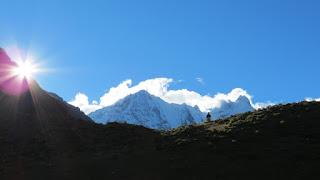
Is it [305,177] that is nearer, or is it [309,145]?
[305,177]

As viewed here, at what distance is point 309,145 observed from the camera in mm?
47688

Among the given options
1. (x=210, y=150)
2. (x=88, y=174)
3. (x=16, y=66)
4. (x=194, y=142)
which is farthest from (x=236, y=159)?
(x=16, y=66)

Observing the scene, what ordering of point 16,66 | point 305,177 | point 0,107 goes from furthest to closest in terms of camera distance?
point 16,66
point 0,107
point 305,177

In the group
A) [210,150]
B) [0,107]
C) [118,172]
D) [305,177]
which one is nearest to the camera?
[305,177]

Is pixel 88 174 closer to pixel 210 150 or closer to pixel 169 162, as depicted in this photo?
pixel 169 162

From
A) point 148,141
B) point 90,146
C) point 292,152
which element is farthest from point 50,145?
point 292,152

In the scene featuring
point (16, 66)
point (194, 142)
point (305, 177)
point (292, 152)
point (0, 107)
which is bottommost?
point (305, 177)

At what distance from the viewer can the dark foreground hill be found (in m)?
44.1

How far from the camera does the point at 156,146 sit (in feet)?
173

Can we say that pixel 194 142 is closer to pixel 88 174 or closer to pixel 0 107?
pixel 88 174

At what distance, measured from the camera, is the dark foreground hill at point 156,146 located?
4409 centimetres

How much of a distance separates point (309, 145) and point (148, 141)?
15.1 metres

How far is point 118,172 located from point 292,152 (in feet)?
43.5

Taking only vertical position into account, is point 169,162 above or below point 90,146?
below
